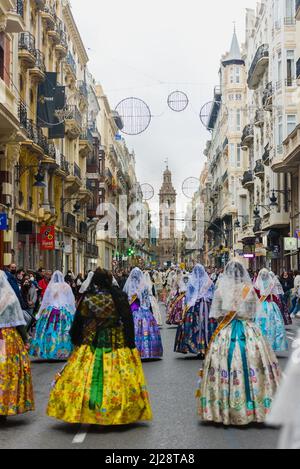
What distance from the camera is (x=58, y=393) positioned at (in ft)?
28.8

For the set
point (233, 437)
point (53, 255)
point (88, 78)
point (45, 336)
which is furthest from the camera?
point (88, 78)

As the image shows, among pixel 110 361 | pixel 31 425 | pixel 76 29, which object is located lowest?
pixel 31 425

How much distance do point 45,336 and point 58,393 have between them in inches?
288

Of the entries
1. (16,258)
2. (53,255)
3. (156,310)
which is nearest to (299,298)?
(156,310)

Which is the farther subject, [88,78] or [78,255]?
[88,78]

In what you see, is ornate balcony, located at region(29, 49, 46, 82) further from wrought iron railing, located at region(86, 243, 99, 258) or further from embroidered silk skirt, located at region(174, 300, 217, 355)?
wrought iron railing, located at region(86, 243, 99, 258)

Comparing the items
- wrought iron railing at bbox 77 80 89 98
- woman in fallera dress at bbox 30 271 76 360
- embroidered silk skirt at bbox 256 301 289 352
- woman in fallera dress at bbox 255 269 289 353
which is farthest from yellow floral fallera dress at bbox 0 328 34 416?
wrought iron railing at bbox 77 80 89 98

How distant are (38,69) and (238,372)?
29355 mm

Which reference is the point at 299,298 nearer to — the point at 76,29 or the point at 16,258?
the point at 16,258

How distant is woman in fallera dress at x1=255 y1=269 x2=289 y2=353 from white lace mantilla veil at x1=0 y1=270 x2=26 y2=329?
739 centimetres

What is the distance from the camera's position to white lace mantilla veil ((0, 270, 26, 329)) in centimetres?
930

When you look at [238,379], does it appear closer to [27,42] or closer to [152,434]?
[152,434]

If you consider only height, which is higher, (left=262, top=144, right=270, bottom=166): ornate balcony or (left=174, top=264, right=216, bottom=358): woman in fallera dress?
(left=262, top=144, right=270, bottom=166): ornate balcony

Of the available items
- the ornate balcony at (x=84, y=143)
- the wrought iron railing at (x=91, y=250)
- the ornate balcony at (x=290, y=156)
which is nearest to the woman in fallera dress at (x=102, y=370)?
the ornate balcony at (x=290, y=156)
